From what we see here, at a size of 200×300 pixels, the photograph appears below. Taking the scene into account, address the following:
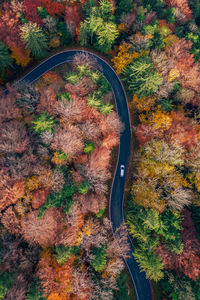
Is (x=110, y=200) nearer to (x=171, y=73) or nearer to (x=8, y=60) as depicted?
(x=171, y=73)

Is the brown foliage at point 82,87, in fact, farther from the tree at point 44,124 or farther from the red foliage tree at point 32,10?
the red foliage tree at point 32,10

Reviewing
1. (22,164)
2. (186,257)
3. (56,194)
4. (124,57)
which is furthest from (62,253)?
(124,57)

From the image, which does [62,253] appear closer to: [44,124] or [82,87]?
[44,124]

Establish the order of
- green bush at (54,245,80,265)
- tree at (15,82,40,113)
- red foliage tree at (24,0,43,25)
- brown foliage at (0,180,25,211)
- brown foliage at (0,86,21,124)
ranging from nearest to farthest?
green bush at (54,245,80,265) < brown foliage at (0,180,25,211) < brown foliage at (0,86,21,124) < tree at (15,82,40,113) < red foliage tree at (24,0,43,25)

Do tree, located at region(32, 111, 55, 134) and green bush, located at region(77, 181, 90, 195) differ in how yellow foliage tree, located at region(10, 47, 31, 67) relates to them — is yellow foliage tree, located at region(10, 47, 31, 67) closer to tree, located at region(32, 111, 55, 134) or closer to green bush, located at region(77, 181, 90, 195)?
tree, located at region(32, 111, 55, 134)

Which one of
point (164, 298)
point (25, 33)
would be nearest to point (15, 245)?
point (164, 298)

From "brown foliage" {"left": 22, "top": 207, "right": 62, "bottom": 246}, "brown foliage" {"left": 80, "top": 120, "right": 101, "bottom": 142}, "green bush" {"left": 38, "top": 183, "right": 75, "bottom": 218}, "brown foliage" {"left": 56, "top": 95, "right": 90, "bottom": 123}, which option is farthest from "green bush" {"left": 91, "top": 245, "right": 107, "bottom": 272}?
"brown foliage" {"left": 56, "top": 95, "right": 90, "bottom": 123}

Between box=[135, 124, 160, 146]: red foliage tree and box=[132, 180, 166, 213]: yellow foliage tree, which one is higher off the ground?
box=[135, 124, 160, 146]: red foliage tree
